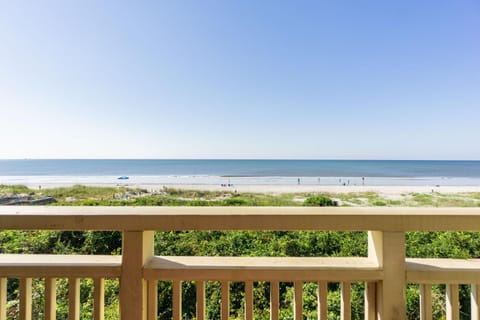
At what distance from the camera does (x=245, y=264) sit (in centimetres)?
80

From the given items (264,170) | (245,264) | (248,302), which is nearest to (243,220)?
(245,264)

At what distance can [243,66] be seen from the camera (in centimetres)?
514

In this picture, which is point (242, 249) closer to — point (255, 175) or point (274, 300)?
point (274, 300)

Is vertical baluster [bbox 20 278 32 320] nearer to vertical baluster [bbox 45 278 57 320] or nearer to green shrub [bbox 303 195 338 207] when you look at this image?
vertical baluster [bbox 45 278 57 320]

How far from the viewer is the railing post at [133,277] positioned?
0.78m

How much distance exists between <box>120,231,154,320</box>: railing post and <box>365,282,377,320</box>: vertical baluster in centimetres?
79

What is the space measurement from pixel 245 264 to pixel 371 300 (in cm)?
46

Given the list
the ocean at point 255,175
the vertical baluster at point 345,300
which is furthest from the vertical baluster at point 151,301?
the ocean at point 255,175

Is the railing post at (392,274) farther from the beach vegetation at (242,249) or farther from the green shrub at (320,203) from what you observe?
the green shrub at (320,203)

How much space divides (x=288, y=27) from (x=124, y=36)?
2253 mm

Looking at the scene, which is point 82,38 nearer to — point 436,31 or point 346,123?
point 436,31

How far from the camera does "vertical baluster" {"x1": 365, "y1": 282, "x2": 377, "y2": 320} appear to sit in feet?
2.62

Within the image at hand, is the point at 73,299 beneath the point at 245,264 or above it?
beneath

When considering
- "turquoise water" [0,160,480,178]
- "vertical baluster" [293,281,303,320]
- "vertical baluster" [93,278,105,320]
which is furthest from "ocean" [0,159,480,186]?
"vertical baluster" [293,281,303,320]
